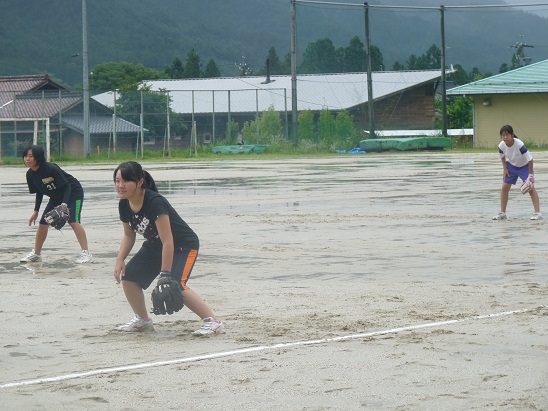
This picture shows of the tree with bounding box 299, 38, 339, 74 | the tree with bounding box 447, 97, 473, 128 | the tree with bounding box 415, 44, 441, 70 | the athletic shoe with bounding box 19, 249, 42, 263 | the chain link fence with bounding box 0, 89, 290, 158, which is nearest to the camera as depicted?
the athletic shoe with bounding box 19, 249, 42, 263

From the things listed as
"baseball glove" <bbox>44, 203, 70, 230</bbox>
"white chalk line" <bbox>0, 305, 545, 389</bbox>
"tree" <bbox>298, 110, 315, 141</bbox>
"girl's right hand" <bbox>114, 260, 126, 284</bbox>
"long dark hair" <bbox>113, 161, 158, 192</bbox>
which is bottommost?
"white chalk line" <bbox>0, 305, 545, 389</bbox>

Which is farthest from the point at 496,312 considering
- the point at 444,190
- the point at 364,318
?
the point at 444,190

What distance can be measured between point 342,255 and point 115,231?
15.1ft

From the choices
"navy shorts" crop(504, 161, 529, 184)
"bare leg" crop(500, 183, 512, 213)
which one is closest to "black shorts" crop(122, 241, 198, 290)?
"bare leg" crop(500, 183, 512, 213)

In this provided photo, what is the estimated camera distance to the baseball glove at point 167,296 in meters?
8.03

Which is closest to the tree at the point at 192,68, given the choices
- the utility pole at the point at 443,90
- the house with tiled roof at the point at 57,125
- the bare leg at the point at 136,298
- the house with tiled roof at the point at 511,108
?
the utility pole at the point at 443,90

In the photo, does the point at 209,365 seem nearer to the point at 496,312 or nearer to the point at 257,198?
the point at 496,312

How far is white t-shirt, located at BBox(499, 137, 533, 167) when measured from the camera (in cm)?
1755

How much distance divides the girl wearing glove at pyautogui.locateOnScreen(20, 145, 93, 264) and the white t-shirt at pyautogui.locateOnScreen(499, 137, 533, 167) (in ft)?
24.1

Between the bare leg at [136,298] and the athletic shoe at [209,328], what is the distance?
0.47 metres

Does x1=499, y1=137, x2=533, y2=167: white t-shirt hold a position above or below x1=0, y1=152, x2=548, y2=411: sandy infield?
above

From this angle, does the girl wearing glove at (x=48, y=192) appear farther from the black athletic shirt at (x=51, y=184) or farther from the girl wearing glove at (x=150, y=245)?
the girl wearing glove at (x=150, y=245)

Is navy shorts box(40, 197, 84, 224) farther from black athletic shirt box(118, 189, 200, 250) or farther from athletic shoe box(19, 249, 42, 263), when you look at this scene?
black athletic shirt box(118, 189, 200, 250)

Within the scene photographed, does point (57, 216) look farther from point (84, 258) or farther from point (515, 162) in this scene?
point (515, 162)
